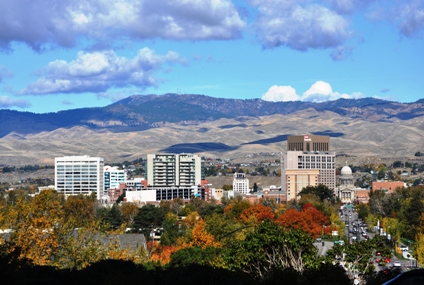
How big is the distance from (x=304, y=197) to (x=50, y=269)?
112 m

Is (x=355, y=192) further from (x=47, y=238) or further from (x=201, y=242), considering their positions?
(x=47, y=238)

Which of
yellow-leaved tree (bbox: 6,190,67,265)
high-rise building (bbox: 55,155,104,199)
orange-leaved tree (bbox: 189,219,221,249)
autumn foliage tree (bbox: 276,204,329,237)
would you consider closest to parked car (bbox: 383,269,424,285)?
yellow-leaved tree (bbox: 6,190,67,265)

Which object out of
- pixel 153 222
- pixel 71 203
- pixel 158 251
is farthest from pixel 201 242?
pixel 71 203

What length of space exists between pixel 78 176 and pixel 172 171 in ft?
69.3

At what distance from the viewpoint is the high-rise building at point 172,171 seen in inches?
6698

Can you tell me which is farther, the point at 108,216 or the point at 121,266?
the point at 108,216

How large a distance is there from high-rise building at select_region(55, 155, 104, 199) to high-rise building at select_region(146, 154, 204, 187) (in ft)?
44.0

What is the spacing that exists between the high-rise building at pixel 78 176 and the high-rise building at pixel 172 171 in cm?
1340

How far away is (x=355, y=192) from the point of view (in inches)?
7136

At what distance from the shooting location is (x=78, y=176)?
6998 inches

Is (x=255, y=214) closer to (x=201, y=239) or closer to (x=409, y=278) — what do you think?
(x=201, y=239)

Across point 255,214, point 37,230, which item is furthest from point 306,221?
point 37,230

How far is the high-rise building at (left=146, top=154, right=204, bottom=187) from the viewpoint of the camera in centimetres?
Result: 17012

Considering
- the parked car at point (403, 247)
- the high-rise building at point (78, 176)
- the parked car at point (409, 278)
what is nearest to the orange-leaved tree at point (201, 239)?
the parked car at point (403, 247)
